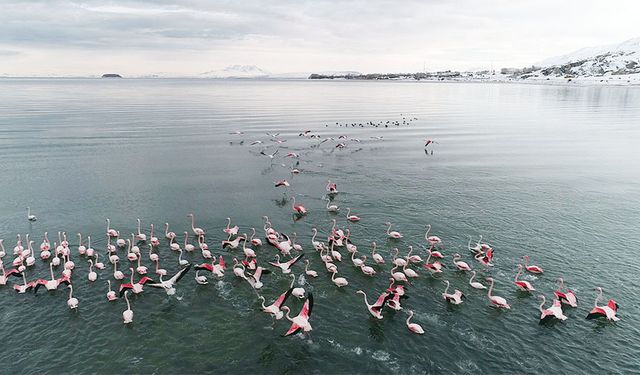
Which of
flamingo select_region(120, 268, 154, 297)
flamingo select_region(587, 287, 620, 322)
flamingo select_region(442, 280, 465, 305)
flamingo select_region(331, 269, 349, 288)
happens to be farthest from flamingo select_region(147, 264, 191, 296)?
flamingo select_region(587, 287, 620, 322)

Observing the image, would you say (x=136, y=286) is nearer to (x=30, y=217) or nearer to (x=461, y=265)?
(x=30, y=217)

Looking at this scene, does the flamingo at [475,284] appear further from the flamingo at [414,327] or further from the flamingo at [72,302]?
the flamingo at [72,302]

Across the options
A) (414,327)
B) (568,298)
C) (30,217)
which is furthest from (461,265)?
(30,217)

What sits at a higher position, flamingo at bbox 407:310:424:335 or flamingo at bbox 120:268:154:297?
flamingo at bbox 120:268:154:297

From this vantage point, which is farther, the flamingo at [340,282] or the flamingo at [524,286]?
the flamingo at [340,282]

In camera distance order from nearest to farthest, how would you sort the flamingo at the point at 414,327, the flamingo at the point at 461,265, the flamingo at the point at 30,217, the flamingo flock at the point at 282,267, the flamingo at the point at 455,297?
the flamingo at the point at 414,327, the flamingo flock at the point at 282,267, the flamingo at the point at 455,297, the flamingo at the point at 461,265, the flamingo at the point at 30,217

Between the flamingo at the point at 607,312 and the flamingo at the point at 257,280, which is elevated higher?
the flamingo at the point at 257,280

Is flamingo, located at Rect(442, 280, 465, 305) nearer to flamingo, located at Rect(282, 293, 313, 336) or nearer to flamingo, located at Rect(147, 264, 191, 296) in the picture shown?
flamingo, located at Rect(282, 293, 313, 336)

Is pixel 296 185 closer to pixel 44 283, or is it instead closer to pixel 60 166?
pixel 44 283

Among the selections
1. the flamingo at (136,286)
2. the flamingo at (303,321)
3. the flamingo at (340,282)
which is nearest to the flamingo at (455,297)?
the flamingo at (340,282)
